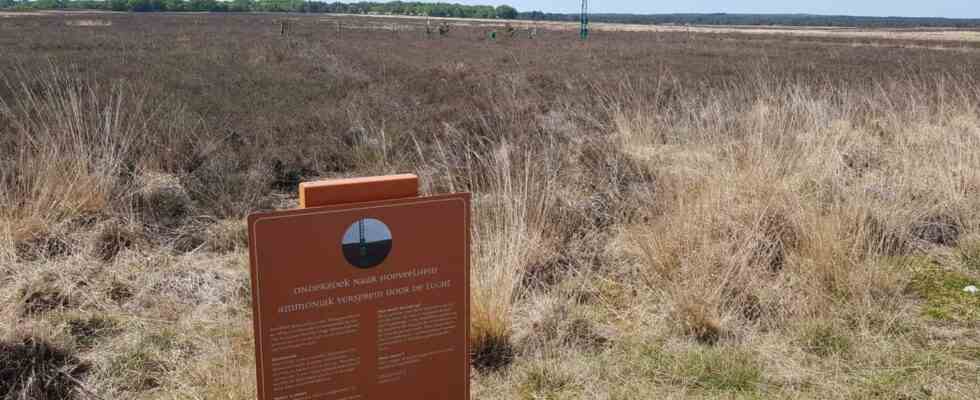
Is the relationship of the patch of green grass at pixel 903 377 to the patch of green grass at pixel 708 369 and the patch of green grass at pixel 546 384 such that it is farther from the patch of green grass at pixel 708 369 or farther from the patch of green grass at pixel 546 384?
the patch of green grass at pixel 546 384

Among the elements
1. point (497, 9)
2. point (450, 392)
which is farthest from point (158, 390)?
point (497, 9)

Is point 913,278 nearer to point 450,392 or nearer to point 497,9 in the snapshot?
point 450,392

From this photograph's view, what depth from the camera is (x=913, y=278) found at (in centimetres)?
431

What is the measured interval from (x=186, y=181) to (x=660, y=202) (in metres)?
3.94

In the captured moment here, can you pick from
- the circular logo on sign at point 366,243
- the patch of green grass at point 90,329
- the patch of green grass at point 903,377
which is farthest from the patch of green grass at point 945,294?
the patch of green grass at point 90,329

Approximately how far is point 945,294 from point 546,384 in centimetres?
250

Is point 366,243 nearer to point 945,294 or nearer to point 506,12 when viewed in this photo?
point 945,294

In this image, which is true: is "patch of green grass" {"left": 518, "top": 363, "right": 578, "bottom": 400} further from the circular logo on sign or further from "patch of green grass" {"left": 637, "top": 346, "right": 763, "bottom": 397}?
the circular logo on sign

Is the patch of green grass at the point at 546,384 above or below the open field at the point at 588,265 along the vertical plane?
below

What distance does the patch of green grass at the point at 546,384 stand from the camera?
10.2 feet

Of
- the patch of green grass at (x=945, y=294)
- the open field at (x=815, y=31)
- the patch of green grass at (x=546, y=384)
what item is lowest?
the patch of green grass at (x=546, y=384)

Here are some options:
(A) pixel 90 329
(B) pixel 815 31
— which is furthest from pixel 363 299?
(B) pixel 815 31

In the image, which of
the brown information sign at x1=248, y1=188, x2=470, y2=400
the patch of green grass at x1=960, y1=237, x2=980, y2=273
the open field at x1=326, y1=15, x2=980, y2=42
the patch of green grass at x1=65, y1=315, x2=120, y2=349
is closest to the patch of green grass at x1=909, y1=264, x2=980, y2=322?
the patch of green grass at x1=960, y1=237, x2=980, y2=273

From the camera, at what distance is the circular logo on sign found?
81.3 inches
